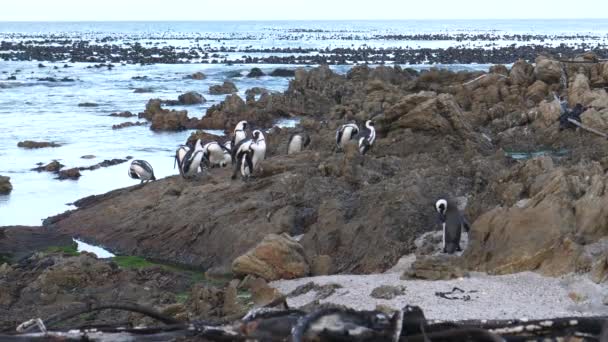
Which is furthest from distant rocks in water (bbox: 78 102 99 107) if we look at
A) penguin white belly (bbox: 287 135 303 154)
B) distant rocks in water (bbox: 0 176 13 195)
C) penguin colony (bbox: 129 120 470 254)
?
penguin white belly (bbox: 287 135 303 154)

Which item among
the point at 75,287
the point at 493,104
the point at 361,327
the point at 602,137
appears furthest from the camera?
the point at 493,104

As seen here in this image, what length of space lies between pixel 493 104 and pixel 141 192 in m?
11.0

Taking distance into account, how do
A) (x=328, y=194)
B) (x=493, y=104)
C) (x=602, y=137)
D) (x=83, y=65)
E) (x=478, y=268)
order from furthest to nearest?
(x=83, y=65) → (x=493, y=104) → (x=602, y=137) → (x=328, y=194) → (x=478, y=268)

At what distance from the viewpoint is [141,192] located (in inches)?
591

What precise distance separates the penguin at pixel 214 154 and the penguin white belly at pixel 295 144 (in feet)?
5.26

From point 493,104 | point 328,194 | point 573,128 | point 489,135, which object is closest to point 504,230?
point 328,194

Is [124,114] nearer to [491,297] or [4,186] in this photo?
[4,186]

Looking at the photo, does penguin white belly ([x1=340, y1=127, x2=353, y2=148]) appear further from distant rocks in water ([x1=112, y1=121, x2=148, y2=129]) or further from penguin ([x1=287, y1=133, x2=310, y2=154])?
distant rocks in water ([x1=112, y1=121, x2=148, y2=129])

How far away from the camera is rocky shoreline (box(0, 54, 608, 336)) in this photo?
7.68m

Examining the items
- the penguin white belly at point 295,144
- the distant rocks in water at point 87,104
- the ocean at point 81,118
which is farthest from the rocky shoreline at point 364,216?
the distant rocks in water at point 87,104

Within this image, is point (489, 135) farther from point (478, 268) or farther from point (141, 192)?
point (478, 268)

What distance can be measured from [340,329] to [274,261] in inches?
260

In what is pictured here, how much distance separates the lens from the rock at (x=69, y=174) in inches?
711

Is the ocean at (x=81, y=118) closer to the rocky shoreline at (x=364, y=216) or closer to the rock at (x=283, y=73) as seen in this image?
the rock at (x=283, y=73)
